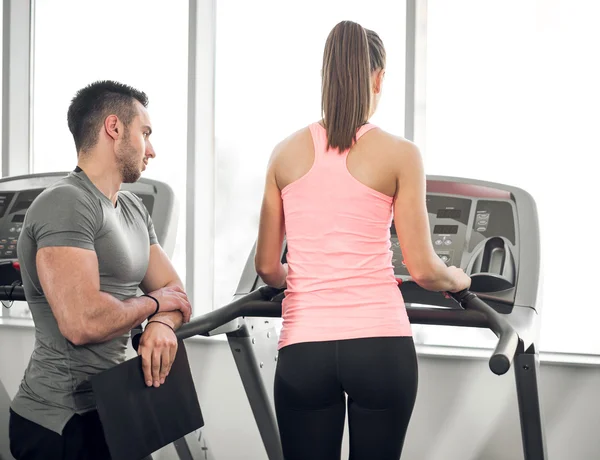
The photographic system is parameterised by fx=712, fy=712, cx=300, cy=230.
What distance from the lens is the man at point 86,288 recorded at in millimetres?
1448

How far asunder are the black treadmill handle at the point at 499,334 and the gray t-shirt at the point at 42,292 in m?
0.80

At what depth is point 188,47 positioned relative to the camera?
11.1 feet

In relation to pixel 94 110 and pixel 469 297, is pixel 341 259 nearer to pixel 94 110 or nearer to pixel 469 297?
pixel 469 297

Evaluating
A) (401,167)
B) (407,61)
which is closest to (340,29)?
(401,167)

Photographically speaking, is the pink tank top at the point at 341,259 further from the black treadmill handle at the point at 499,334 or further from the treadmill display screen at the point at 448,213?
the treadmill display screen at the point at 448,213

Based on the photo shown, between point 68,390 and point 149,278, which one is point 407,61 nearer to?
point 149,278

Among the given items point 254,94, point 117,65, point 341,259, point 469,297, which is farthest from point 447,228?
point 117,65

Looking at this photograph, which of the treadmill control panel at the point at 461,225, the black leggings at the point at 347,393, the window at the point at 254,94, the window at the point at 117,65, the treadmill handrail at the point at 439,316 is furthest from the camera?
the window at the point at 117,65

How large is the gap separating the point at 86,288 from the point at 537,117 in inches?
79.9

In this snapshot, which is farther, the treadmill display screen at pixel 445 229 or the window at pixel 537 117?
the window at pixel 537 117

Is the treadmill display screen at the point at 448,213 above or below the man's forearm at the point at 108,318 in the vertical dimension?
above

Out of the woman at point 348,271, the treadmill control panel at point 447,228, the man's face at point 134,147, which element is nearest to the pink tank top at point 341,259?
the woman at point 348,271

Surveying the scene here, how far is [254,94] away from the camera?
11.0ft

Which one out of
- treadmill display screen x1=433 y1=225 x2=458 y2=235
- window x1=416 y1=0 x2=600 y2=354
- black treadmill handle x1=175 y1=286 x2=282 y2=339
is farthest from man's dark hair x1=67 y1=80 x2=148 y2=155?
window x1=416 y1=0 x2=600 y2=354
